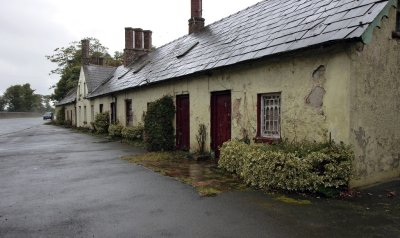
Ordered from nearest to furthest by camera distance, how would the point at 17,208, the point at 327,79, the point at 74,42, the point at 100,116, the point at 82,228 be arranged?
the point at 82,228 < the point at 17,208 < the point at 327,79 < the point at 100,116 < the point at 74,42

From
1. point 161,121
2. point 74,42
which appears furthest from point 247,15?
point 74,42

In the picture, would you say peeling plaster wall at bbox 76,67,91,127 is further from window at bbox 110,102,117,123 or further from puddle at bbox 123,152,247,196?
puddle at bbox 123,152,247,196

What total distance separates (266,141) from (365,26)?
3747 mm

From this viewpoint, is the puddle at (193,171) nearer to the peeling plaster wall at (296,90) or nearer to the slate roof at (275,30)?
the peeling plaster wall at (296,90)

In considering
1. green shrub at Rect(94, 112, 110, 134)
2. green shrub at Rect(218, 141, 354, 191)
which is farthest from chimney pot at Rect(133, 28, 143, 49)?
green shrub at Rect(218, 141, 354, 191)

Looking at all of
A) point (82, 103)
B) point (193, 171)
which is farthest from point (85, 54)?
point (193, 171)

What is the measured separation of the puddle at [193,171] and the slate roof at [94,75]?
21729 millimetres

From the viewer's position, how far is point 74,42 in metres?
57.8

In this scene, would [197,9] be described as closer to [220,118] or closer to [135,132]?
[135,132]

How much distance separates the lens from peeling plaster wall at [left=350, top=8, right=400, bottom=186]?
714cm

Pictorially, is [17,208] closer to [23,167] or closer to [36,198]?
[36,198]

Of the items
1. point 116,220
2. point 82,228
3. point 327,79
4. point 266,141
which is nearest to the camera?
point 82,228

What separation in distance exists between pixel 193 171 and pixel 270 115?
2.63m

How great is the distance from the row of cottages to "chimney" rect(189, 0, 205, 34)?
707cm
